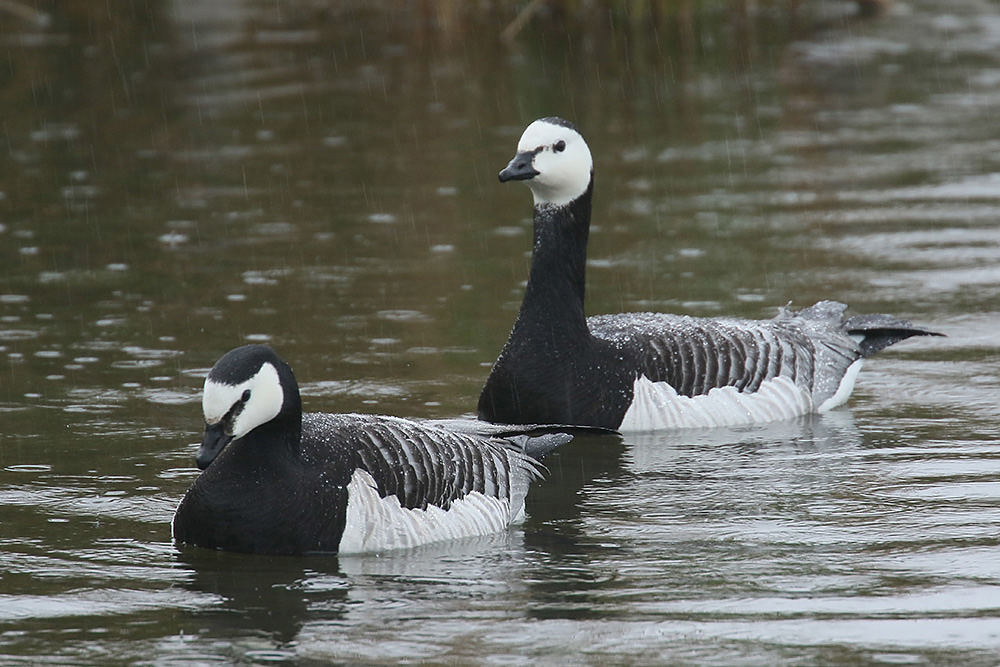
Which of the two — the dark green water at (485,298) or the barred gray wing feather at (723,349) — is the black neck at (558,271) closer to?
the barred gray wing feather at (723,349)

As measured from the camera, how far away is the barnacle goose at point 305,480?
28.4 ft

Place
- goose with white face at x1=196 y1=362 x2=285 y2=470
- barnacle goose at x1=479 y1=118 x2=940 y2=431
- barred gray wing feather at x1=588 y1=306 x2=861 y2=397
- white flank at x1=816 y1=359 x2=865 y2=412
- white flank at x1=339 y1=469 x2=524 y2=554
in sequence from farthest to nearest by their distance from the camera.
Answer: white flank at x1=816 y1=359 x2=865 y2=412
barred gray wing feather at x1=588 y1=306 x2=861 y2=397
barnacle goose at x1=479 y1=118 x2=940 y2=431
white flank at x1=339 y1=469 x2=524 y2=554
goose with white face at x1=196 y1=362 x2=285 y2=470

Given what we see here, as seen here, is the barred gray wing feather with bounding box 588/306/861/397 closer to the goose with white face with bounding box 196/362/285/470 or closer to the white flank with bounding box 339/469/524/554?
the white flank with bounding box 339/469/524/554

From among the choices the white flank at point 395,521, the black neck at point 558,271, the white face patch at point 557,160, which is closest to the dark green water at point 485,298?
the white flank at point 395,521

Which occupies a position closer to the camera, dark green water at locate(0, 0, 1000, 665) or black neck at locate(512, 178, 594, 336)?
dark green water at locate(0, 0, 1000, 665)

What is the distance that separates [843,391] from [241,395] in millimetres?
5720

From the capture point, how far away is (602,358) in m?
12.0

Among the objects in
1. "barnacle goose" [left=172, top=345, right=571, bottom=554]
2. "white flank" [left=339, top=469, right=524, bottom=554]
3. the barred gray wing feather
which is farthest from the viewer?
the barred gray wing feather

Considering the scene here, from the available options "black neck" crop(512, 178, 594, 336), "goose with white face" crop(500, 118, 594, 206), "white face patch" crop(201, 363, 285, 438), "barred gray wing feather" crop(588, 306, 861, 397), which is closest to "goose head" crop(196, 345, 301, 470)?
"white face patch" crop(201, 363, 285, 438)

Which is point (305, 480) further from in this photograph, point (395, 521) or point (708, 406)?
point (708, 406)

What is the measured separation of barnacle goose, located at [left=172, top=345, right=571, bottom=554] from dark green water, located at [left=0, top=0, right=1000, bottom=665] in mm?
172

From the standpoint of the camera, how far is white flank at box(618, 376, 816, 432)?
39.3ft

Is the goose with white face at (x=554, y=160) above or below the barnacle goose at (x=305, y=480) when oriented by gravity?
above

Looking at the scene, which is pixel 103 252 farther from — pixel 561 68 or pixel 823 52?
pixel 823 52
